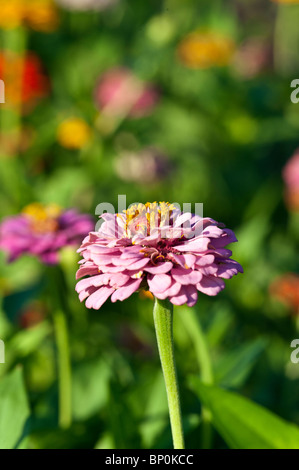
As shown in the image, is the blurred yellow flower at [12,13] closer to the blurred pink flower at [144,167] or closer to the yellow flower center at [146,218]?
the blurred pink flower at [144,167]

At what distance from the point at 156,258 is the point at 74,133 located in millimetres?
1483

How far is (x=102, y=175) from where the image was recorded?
196 centimetres

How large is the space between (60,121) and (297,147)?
854 millimetres

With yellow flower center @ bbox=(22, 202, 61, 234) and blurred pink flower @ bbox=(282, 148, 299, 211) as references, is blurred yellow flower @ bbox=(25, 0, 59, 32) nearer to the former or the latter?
blurred pink flower @ bbox=(282, 148, 299, 211)

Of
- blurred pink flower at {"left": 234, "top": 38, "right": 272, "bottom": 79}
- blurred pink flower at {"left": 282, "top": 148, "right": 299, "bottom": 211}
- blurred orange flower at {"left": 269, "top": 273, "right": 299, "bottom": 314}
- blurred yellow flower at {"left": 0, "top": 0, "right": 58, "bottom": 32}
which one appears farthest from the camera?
blurred pink flower at {"left": 234, "top": 38, "right": 272, "bottom": 79}

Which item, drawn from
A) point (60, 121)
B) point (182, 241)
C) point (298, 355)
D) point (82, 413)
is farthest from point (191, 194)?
point (182, 241)

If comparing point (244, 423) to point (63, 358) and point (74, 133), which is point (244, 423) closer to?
point (63, 358)

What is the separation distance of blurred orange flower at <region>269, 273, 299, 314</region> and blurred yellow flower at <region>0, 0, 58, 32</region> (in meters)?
1.13

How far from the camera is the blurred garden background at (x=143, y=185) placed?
39.5 inches

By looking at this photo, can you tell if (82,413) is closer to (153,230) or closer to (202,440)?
(202,440)

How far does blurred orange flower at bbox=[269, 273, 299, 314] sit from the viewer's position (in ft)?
4.61

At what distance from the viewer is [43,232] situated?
1.06 metres

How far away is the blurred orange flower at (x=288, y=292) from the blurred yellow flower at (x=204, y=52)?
0.98m

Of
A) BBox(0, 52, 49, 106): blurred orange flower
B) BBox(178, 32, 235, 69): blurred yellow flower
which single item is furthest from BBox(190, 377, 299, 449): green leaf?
BBox(178, 32, 235, 69): blurred yellow flower
